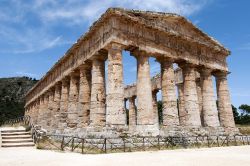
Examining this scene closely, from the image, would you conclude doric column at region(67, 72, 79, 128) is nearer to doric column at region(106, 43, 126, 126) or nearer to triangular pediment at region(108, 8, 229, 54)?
doric column at region(106, 43, 126, 126)

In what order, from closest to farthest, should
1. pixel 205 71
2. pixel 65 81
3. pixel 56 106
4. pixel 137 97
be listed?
pixel 137 97 → pixel 205 71 → pixel 65 81 → pixel 56 106

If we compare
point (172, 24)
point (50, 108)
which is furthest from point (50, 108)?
point (172, 24)

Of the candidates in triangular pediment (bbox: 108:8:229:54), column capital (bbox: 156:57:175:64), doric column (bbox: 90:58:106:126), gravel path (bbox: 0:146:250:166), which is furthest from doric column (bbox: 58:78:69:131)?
gravel path (bbox: 0:146:250:166)

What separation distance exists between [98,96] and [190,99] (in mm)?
9141

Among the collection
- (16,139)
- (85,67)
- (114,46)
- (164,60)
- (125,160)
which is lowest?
(125,160)

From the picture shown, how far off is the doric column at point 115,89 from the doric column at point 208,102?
37.0 feet

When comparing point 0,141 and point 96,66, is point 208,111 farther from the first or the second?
point 0,141

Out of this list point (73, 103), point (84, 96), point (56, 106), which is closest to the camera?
point (84, 96)

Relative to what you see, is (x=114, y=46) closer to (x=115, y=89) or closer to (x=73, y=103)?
(x=115, y=89)

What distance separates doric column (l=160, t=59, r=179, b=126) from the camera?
840 inches

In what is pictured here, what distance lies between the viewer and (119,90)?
18547mm

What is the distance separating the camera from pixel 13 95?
103188mm

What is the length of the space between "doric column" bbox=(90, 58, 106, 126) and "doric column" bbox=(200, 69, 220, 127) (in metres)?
11.3

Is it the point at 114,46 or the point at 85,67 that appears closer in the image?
the point at 114,46
